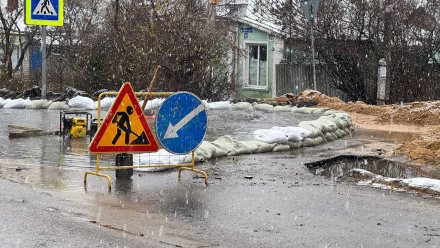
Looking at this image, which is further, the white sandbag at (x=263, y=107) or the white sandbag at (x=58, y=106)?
the white sandbag at (x=263, y=107)

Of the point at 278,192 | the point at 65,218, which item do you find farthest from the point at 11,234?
the point at 278,192

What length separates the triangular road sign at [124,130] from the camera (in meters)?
9.04

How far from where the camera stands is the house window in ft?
106

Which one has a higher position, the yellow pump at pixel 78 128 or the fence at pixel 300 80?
the fence at pixel 300 80

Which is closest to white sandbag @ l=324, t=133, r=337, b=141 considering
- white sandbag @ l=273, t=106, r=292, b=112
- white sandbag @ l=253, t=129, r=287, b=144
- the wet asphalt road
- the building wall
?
white sandbag @ l=253, t=129, r=287, b=144

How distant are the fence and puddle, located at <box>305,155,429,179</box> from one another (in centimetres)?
1656

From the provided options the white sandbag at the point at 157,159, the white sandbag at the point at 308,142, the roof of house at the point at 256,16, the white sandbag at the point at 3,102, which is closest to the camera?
the white sandbag at the point at 157,159

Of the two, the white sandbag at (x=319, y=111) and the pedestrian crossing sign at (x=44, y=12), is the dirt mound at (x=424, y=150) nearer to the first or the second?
the white sandbag at (x=319, y=111)

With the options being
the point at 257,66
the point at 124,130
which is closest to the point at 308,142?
the point at 124,130

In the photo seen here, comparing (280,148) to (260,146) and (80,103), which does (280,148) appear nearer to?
(260,146)

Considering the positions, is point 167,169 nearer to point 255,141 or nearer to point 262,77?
point 255,141

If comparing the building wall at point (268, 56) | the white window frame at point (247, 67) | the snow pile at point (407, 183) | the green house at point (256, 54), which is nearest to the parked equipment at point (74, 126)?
the snow pile at point (407, 183)

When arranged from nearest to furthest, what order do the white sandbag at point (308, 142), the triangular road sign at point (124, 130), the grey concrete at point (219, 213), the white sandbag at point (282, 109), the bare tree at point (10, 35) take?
the grey concrete at point (219, 213) → the triangular road sign at point (124, 130) → the white sandbag at point (308, 142) → the white sandbag at point (282, 109) → the bare tree at point (10, 35)

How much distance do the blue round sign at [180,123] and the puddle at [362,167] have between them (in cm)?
198
